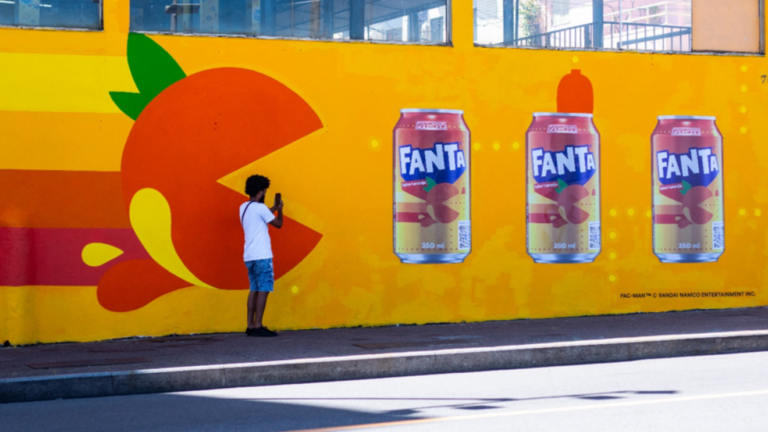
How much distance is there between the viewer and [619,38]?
11.6 metres

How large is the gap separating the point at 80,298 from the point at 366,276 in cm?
304

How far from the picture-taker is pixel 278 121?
1037 centimetres

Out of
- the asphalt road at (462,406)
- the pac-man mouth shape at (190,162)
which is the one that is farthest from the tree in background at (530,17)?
the asphalt road at (462,406)

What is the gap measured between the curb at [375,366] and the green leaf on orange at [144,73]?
11.4ft

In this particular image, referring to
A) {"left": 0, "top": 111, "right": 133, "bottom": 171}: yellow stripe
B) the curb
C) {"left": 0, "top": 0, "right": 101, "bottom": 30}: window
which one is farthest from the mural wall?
the curb

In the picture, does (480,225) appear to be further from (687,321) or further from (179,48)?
(179,48)

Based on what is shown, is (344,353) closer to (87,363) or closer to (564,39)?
(87,363)

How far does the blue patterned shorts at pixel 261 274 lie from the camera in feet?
31.9

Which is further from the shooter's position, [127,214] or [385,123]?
[385,123]

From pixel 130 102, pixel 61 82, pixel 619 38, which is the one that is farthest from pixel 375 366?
pixel 619 38

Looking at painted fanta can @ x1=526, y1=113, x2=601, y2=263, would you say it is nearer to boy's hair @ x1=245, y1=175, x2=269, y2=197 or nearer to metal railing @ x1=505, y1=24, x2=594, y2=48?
metal railing @ x1=505, y1=24, x2=594, y2=48

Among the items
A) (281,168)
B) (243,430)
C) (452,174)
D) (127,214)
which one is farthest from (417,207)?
(243,430)

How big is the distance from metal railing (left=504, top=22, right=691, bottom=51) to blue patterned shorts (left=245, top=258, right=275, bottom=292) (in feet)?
12.9

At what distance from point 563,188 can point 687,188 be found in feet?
5.42
